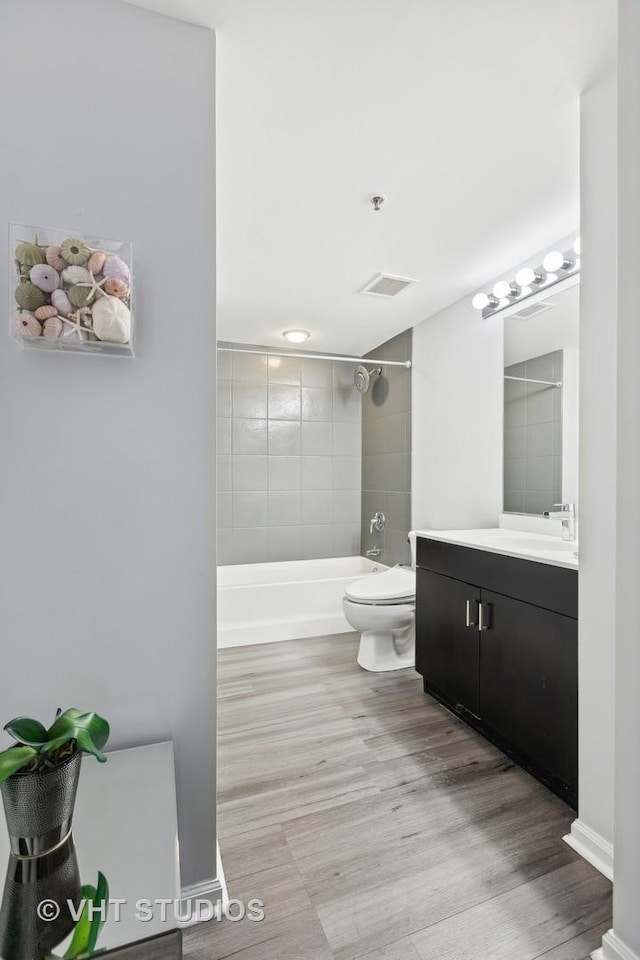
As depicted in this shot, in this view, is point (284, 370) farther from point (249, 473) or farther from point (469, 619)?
point (469, 619)

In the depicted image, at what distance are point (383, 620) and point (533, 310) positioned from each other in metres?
1.87

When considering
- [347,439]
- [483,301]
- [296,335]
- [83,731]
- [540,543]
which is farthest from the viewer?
[347,439]

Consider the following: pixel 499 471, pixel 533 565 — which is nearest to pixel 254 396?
pixel 499 471

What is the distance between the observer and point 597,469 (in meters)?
1.47

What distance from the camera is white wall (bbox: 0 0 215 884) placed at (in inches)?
42.7

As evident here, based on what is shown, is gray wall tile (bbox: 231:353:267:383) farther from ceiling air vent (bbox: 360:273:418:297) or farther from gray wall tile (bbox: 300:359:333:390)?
ceiling air vent (bbox: 360:273:418:297)

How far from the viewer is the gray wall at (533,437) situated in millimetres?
2381

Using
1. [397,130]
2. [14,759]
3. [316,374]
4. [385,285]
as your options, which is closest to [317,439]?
[316,374]

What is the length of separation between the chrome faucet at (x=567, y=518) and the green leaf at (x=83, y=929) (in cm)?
Result: 213

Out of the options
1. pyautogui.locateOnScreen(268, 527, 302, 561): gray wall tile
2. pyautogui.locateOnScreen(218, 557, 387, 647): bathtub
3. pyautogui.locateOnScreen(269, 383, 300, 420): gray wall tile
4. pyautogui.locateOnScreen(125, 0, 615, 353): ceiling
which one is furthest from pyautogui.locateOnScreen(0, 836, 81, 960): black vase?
pyautogui.locateOnScreen(269, 383, 300, 420): gray wall tile

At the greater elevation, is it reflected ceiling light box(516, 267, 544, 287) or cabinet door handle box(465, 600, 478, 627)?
reflected ceiling light box(516, 267, 544, 287)

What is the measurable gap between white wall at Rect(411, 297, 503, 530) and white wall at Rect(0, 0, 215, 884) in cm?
206

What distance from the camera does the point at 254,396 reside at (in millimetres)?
4035

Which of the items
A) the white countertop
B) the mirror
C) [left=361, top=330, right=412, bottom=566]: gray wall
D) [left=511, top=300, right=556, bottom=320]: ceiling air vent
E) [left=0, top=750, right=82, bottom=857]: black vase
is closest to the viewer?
[left=0, top=750, right=82, bottom=857]: black vase
